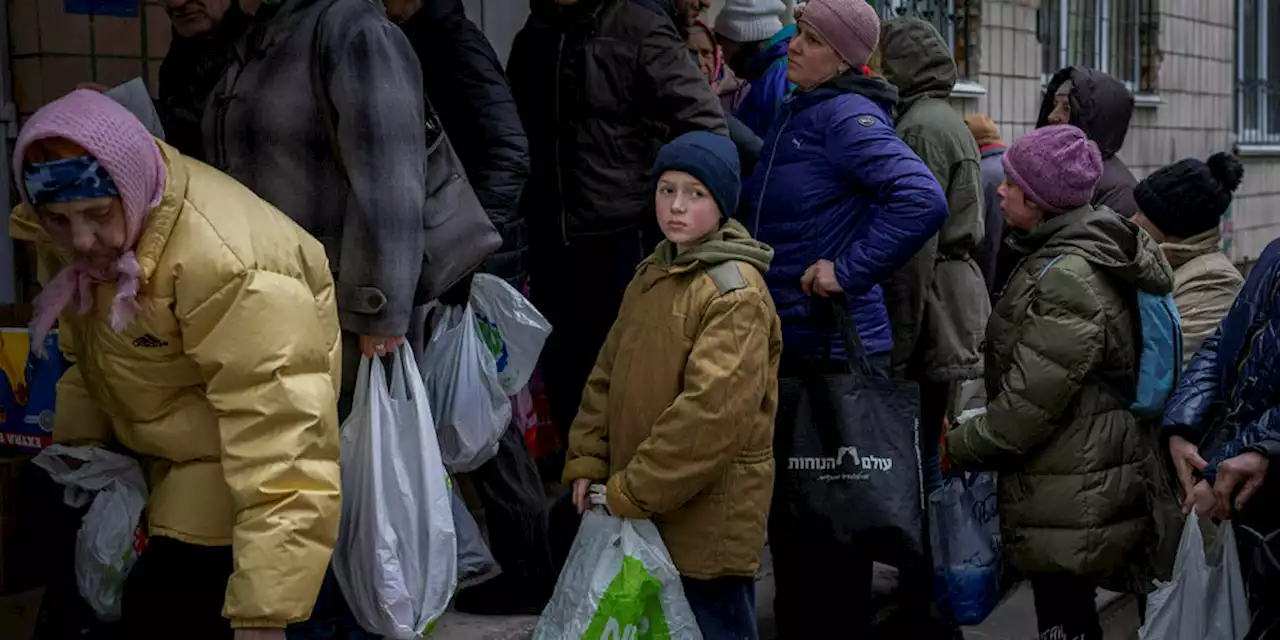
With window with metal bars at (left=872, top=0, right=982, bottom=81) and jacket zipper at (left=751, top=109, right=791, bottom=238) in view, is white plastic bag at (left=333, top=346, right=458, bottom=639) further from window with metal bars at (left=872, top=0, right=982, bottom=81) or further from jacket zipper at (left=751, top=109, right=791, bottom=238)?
window with metal bars at (left=872, top=0, right=982, bottom=81)

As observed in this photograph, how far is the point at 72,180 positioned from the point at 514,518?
7.29ft

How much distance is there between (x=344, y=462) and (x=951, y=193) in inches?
112

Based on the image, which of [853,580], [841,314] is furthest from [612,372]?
[853,580]

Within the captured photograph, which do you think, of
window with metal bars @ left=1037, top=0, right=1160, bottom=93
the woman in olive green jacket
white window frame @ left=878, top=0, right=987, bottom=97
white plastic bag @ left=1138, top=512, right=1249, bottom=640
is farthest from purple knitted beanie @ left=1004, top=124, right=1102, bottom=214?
window with metal bars @ left=1037, top=0, right=1160, bottom=93

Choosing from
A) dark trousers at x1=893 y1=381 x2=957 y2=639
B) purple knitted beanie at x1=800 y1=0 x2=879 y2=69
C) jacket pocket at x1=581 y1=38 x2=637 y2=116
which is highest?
purple knitted beanie at x1=800 y1=0 x2=879 y2=69

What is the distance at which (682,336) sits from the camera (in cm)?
379

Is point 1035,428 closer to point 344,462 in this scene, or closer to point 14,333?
point 344,462

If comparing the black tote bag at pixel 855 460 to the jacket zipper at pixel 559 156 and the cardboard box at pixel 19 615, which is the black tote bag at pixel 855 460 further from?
the cardboard box at pixel 19 615

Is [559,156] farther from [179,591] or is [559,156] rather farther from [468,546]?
[179,591]

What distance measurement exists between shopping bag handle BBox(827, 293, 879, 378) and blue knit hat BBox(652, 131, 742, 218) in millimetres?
524

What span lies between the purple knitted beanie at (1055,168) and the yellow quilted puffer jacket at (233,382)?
93.1 inches

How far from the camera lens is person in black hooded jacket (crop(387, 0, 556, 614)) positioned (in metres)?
4.50

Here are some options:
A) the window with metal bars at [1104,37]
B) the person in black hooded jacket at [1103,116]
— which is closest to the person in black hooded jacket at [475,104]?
the person in black hooded jacket at [1103,116]

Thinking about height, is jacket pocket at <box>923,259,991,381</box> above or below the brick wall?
below
